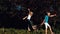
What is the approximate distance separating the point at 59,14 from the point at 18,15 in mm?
3492

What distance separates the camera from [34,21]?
75.9 feet

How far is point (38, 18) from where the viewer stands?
23469mm

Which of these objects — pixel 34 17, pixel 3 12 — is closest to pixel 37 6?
pixel 34 17

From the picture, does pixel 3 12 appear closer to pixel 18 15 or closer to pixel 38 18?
pixel 18 15

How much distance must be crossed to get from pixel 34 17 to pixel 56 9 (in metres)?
2.06

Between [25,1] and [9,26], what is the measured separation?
3.17 meters

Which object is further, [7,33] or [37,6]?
[37,6]

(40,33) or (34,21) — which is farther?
(34,21)

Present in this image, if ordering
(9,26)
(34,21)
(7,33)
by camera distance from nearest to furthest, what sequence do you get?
(7,33), (9,26), (34,21)

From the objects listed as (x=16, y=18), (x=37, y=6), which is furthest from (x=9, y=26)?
(x=37, y=6)

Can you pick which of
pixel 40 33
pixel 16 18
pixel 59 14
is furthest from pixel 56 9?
pixel 40 33

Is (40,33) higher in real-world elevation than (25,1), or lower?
lower

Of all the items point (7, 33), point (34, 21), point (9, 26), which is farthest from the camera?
point (34, 21)

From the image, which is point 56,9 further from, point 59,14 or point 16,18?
point 16,18
